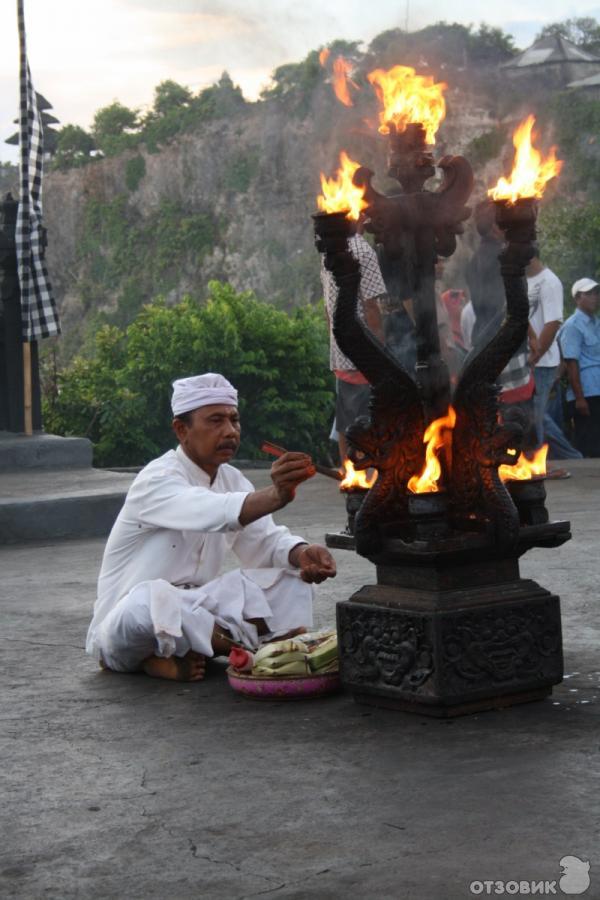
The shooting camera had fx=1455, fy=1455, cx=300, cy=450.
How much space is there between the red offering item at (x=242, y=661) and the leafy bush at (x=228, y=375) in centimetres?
960

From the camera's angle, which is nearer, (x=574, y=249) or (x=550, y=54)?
(x=574, y=249)

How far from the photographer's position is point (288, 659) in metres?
4.85

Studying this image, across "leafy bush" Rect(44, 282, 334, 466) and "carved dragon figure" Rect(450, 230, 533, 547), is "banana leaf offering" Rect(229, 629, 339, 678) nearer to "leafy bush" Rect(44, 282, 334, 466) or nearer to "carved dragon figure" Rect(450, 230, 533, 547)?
"carved dragon figure" Rect(450, 230, 533, 547)

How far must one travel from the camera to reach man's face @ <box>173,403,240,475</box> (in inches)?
208

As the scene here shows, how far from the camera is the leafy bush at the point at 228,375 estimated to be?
14.7 m

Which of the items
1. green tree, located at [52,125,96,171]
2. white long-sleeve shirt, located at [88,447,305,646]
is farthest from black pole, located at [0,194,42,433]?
green tree, located at [52,125,96,171]

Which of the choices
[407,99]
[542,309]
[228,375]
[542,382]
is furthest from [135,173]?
[407,99]

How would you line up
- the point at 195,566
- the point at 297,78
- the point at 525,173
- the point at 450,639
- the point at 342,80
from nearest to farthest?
the point at 450,639
the point at 525,173
the point at 342,80
the point at 195,566
the point at 297,78

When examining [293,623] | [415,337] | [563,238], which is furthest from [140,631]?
[563,238]

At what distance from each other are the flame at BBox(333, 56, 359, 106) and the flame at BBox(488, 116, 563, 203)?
0.64m

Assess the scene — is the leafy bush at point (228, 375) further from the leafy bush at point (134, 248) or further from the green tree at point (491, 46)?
the leafy bush at point (134, 248)

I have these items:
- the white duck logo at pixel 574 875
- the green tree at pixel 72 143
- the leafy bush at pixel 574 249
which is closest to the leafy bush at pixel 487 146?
the leafy bush at pixel 574 249

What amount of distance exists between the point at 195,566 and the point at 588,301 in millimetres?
7917

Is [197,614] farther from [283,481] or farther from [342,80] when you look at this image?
[342,80]
